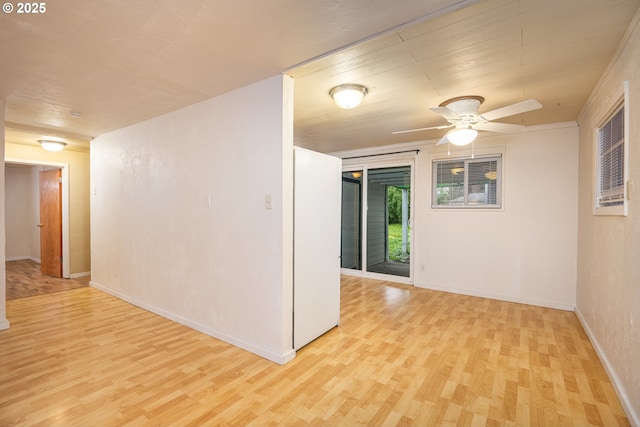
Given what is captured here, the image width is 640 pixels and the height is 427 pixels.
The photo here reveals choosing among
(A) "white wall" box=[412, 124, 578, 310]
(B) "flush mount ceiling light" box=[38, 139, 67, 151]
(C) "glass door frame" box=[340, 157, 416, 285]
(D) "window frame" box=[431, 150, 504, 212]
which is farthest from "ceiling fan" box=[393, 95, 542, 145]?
(B) "flush mount ceiling light" box=[38, 139, 67, 151]

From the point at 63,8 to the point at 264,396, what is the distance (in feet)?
9.08

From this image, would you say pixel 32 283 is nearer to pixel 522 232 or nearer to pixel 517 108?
pixel 517 108

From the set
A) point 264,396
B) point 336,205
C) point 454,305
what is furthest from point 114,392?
point 454,305

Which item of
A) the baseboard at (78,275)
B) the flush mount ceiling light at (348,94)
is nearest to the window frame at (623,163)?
the flush mount ceiling light at (348,94)

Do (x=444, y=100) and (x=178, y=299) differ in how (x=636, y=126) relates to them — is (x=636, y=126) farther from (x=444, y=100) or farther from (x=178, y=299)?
(x=178, y=299)

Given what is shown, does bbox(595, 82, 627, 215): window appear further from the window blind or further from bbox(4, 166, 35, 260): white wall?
bbox(4, 166, 35, 260): white wall

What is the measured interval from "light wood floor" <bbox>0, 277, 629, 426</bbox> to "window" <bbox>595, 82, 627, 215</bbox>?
138cm

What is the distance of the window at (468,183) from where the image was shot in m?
4.52

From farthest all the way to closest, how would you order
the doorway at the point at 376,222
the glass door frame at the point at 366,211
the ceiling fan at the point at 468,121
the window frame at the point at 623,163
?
the doorway at the point at 376,222 → the glass door frame at the point at 366,211 → the ceiling fan at the point at 468,121 → the window frame at the point at 623,163

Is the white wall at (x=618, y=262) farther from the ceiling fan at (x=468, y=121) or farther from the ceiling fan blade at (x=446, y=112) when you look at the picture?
the ceiling fan blade at (x=446, y=112)

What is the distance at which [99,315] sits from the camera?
373 centimetres

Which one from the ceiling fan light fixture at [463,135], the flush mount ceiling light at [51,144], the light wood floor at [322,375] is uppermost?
the flush mount ceiling light at [51,144]

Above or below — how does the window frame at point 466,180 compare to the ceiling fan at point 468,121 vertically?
below

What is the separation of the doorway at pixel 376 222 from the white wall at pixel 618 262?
273 cm
